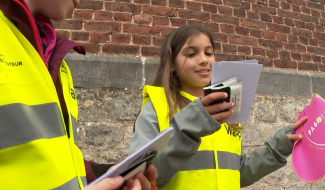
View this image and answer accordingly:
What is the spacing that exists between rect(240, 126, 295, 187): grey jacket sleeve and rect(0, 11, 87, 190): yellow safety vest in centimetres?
114

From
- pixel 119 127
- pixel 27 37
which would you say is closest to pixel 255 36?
pixel 119 127

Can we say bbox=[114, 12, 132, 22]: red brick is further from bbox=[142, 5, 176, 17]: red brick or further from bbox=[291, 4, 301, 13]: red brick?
bbox=[291, 4, 301, 13]: red brick

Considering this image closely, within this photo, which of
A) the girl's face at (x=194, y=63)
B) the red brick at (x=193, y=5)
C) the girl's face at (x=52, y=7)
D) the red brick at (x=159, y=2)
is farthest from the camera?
the red brick at (x=193, y=5)

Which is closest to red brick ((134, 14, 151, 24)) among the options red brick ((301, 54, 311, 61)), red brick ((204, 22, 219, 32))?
red brick ((204, 22, 219, 32))

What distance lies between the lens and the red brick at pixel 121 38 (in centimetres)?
304

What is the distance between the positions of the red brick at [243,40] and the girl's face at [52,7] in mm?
2578

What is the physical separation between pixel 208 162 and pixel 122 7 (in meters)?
2.08

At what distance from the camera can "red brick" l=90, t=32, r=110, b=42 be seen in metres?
2.99

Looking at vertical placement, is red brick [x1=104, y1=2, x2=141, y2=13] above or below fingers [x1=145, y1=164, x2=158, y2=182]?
above

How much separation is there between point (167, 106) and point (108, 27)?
66.1 inches

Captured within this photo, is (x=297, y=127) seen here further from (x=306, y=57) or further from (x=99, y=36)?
(x=306, y=57)

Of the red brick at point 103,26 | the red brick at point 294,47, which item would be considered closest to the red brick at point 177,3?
the red brick at point 103,26

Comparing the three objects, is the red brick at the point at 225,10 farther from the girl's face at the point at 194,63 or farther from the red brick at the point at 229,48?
the girl's face at the point at 194,63

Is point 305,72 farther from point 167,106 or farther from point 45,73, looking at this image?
point 45,73
